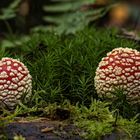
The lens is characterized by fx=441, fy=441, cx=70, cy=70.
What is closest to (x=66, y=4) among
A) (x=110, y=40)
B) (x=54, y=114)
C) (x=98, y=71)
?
(x=110, y=40)

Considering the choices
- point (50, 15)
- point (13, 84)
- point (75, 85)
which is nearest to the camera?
point (13, 84)

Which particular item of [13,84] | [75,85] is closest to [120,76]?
[75,85]

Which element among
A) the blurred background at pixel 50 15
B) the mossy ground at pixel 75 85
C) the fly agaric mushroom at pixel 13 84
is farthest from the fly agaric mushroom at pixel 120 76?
the blurred background at pixel 50 15

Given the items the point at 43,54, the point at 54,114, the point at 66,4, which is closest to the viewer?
the point at 54,114

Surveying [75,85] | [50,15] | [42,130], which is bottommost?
[42,130]

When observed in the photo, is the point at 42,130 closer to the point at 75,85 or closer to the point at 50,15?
the point at 75,85

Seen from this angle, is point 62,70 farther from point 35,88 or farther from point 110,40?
point 110,40
